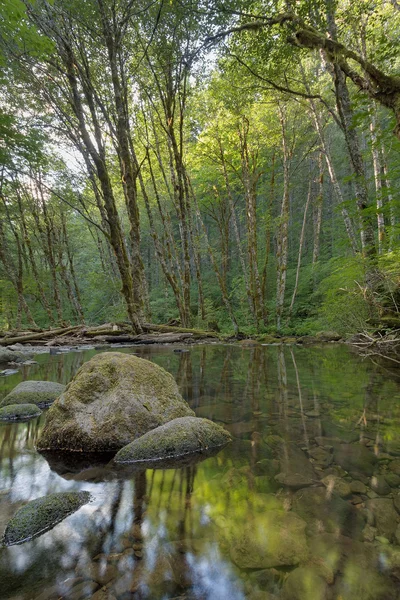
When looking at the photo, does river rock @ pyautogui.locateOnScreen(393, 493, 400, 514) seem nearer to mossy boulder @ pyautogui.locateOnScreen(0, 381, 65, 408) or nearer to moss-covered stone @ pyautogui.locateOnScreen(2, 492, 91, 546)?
moss-covered stone @ pyautogui.locateOnScreen(2, 492, 91, 546)

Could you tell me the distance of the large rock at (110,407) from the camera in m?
3.24

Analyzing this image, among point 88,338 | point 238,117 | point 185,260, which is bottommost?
point 88,338

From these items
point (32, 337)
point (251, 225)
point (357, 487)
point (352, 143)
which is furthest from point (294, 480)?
point (251, 225)

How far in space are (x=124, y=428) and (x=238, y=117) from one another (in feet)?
49.2

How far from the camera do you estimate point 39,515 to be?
78.5 inches

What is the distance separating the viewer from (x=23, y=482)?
251 centimetres

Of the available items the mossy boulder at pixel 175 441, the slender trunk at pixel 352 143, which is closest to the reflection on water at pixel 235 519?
the mossy boulder at pixel 175 441

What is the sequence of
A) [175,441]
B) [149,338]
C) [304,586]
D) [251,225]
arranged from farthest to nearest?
[251,225]
[149,338]
[175,441]
[304,586]

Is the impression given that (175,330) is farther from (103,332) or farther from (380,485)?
(380,485)

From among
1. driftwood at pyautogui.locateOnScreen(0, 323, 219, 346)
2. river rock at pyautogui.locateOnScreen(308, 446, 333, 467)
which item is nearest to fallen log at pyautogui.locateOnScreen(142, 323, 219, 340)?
driftwood at pyautogui.locateOnScreen(0, 323, 219, 346)

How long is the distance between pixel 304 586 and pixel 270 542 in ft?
0.99

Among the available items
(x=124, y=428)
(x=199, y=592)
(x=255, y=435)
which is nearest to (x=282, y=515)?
(x=199, y=592)

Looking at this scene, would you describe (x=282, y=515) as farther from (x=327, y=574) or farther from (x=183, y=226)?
(x=183, y=226)

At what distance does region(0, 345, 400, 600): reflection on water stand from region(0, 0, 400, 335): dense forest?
3160 mm
